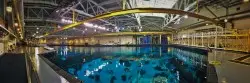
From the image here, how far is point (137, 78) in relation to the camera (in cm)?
841

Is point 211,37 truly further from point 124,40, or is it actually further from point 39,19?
point 124,40

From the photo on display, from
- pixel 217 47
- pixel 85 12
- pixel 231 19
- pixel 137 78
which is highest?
pixel 85 12

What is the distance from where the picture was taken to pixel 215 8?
16.6 metres

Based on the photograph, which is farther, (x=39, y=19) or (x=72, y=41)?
(x=72, y=41)

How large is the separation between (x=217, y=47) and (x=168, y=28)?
20.9 metres

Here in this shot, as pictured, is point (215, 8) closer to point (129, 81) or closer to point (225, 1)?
point (225, 1)

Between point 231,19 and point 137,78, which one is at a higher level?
point 231,19

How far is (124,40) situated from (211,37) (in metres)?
24.2

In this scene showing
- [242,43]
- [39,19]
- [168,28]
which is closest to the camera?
[242,43]

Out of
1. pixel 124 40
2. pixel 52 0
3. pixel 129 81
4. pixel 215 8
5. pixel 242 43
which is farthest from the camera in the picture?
pixel 124 40

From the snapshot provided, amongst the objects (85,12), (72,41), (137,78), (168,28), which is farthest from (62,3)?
(72,41)

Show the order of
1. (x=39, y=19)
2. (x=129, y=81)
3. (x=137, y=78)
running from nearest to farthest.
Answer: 1. (x=129, y=81)
2. (x=137, y=78)
3. (x=39, y=19)

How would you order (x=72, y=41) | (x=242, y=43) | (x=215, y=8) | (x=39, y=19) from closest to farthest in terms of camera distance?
(x=242, y=43), (x=215, y=8), (x=39, y=19), (x=72, y=41)

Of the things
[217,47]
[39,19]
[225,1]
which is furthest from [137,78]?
[39,19]
